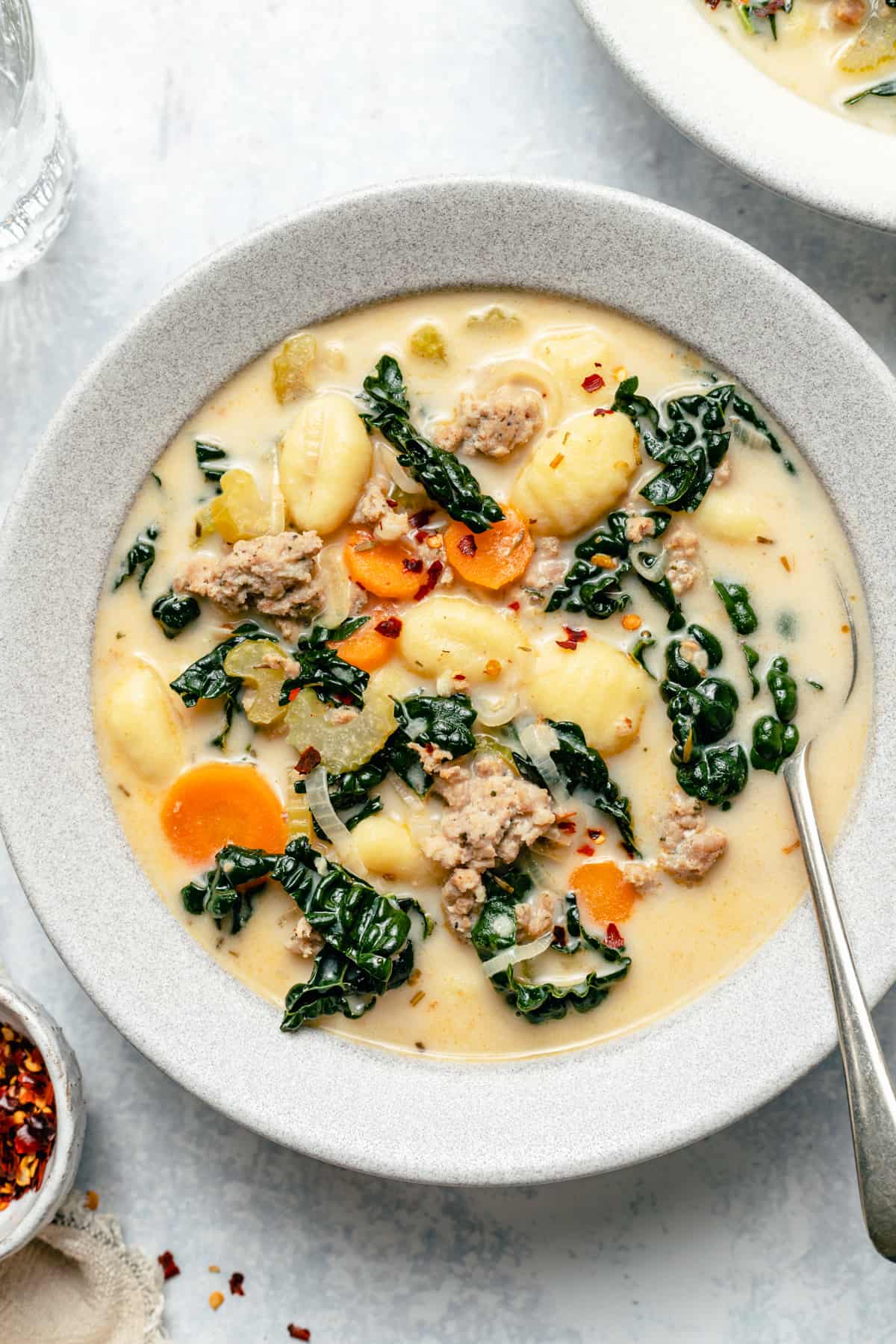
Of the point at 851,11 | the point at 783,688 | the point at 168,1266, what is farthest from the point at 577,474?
the point at 168,1266

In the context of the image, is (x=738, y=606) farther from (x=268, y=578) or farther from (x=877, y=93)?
(x=877, y=93)

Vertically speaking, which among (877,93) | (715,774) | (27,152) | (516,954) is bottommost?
(516,954)

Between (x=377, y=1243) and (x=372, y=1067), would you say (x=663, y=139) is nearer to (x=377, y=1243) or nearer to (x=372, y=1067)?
(x=372, y=1067)

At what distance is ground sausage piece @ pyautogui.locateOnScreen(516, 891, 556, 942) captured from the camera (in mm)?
3029

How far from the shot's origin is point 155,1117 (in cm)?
340

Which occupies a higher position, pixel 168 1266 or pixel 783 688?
pixel 783 688

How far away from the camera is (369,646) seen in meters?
3.09

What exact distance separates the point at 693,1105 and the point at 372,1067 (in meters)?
0.76

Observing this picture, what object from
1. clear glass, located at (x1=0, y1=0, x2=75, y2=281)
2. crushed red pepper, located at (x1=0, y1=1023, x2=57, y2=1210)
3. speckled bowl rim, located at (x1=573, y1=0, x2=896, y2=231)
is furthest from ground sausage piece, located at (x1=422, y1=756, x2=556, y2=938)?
clear glass, located at (x1=0, y1=0, x2=75, y2=281)

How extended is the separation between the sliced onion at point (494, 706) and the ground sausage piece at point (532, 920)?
17.3 inches

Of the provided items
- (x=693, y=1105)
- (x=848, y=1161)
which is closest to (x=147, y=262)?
(x=693, y=1105)

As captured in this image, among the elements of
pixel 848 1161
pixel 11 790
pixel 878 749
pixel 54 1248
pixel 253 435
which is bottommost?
pixel 54 1248

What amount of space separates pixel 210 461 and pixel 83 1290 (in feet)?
7.20

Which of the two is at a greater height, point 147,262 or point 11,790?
point 147,262
